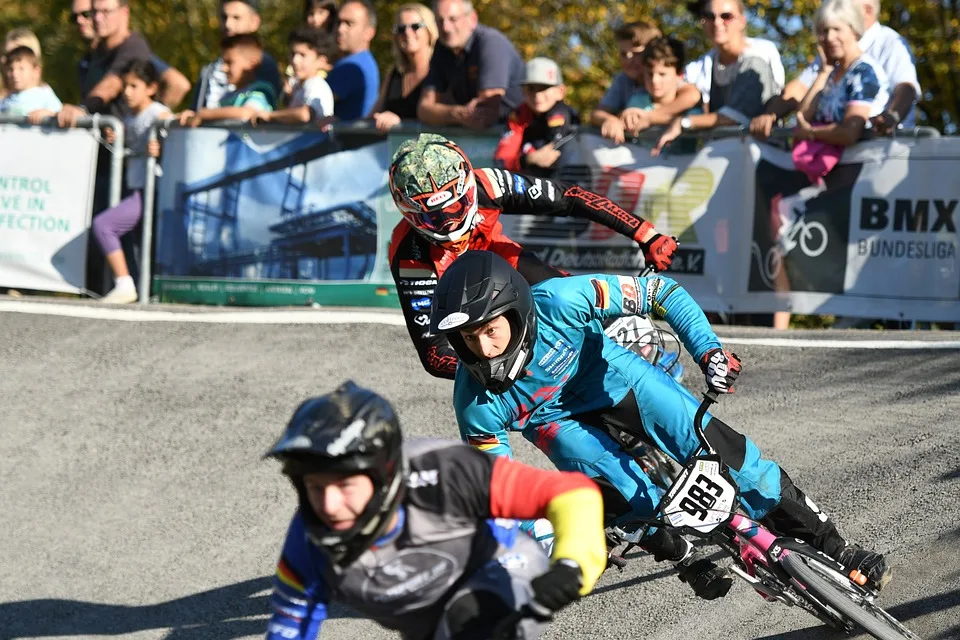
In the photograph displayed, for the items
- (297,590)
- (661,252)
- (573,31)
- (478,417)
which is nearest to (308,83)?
(661,252)

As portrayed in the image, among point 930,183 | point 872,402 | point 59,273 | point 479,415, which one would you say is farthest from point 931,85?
point 479,415

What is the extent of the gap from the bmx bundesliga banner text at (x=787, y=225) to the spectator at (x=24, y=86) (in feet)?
16.0

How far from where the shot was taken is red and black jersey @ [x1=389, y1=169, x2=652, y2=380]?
18.9ft

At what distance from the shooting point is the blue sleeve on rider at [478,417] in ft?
16.1

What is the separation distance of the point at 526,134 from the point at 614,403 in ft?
15.1

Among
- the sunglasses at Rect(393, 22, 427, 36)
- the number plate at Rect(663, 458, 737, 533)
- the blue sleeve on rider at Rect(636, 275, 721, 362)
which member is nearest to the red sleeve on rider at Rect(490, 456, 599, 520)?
the number plate at Rect(663, 458, 737, 533)

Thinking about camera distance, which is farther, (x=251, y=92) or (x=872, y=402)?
(x=251, y=92)

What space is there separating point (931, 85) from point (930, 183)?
1054 centimetres

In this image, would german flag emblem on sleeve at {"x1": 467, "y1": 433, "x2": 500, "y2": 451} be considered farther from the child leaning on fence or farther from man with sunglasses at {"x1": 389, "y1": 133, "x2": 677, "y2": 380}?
the child leaning on fence

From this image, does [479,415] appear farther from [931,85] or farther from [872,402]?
[931,85]

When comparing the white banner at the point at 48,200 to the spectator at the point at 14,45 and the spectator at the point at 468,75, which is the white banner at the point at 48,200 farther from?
the spectator at the point at 468,75

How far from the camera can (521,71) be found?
9.88m

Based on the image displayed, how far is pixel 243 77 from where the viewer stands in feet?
35.2

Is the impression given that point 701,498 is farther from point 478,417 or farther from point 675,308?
point 478,417
